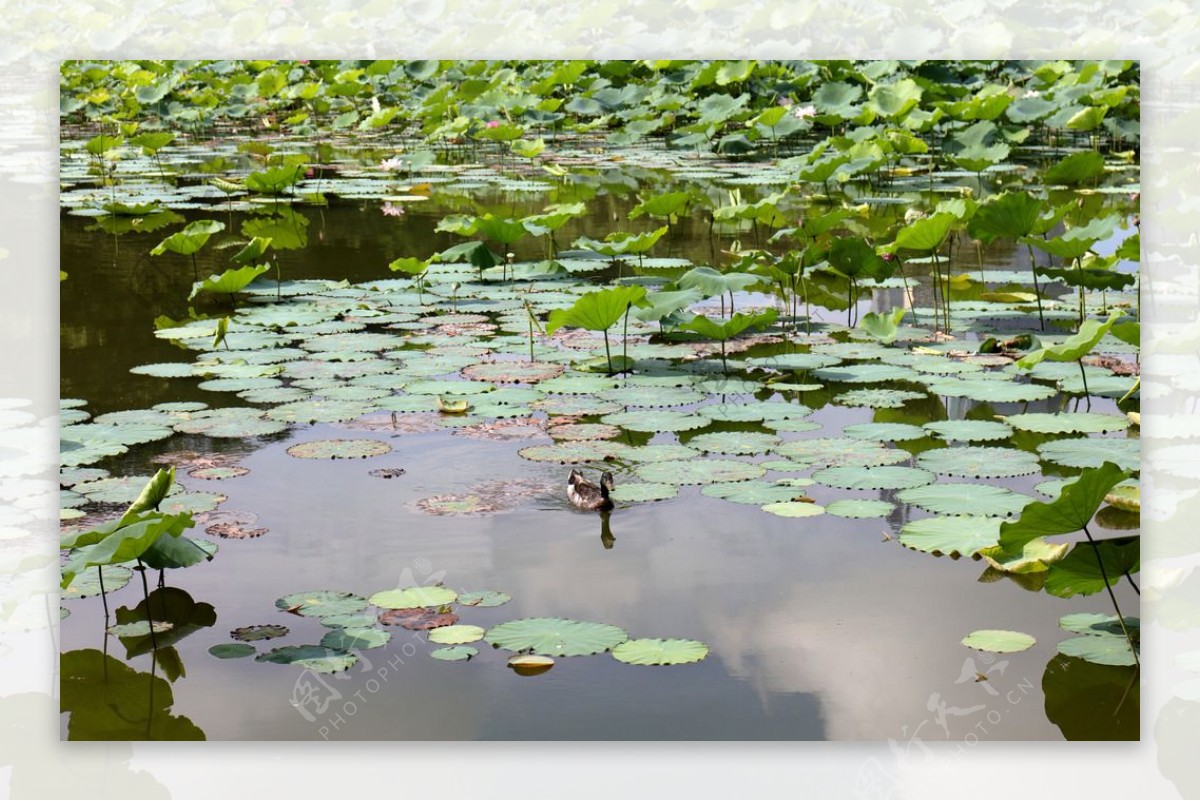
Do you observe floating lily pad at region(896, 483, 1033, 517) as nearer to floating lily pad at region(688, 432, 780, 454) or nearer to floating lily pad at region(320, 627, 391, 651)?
floating lily pad at region(688, 432, 780, 454)

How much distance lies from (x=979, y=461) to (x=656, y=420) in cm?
75

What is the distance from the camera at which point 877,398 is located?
3.48 meters

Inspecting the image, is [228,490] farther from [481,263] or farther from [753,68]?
[753,68]

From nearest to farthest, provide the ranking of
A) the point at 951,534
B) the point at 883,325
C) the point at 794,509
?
the point at 951,534 < the point at 794,509 < the point at 883,325

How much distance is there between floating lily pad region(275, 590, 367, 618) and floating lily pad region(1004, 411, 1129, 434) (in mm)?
1649

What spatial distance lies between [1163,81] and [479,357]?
6.29 ft

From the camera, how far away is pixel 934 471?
2924 mm

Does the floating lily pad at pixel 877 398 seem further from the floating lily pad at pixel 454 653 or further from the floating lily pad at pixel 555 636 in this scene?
the floating lily pad at pixel 454 653

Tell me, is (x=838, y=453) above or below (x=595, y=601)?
above

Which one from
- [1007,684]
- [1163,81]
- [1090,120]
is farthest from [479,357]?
[1090,120]

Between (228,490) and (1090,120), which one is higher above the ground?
(1090,120)

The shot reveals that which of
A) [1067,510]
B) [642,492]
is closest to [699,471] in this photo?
[642,492]

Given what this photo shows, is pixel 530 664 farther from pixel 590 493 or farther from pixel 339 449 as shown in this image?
pixel 339 449

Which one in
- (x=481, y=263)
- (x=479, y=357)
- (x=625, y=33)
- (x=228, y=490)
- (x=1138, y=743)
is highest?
(x=625, y=33)
